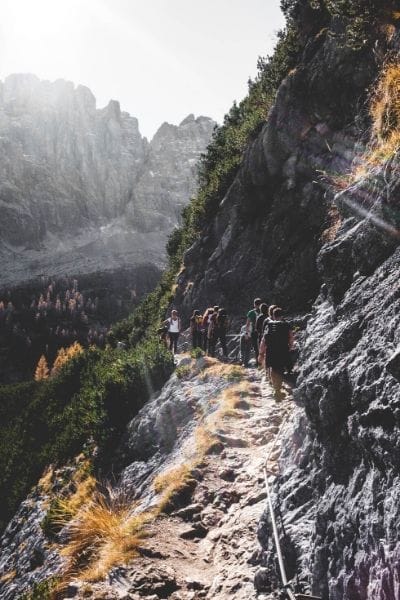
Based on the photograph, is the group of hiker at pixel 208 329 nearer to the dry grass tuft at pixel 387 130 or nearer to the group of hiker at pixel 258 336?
the group of hiker at pixel 258 336

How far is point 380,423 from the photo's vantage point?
4.73 m

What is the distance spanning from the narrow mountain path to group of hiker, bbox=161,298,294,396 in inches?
56.3

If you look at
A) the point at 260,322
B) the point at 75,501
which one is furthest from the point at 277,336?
the point at 75,501

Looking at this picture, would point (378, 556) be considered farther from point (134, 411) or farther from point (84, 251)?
point (84, 251)

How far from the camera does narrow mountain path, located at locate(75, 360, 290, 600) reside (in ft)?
21.9

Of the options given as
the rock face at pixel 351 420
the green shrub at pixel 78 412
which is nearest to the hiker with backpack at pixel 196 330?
the green shrub at pixel 78 412

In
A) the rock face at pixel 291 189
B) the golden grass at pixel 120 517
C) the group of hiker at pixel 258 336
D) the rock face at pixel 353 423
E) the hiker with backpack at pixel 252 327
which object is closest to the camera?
the rock face at pixel 353 423

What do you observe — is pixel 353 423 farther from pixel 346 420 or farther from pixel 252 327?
pixel 252 327

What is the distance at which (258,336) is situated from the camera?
598 inches

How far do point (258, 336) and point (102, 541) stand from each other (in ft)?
27.4

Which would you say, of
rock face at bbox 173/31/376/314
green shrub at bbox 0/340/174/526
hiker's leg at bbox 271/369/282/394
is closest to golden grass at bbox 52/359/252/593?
hiker's leg at bbox 271/369/282/394

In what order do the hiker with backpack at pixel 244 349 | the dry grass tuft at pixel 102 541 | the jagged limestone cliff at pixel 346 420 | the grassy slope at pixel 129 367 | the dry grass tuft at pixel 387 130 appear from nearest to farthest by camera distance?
the jagged limestone cliff at pixel 346 420, the dry grass tuft at pixel 387 130, the dry grass tuft at pixel 102 541, the hiker with backpack at pixel 244 349, the grassy slope at pixel 129 367

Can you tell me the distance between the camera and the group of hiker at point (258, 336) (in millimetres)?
10633

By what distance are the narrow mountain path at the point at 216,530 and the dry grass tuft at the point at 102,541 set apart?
20 centimetres
